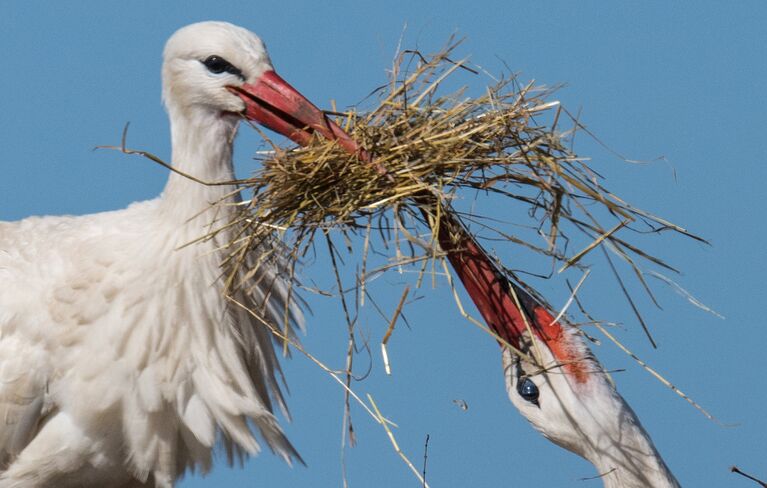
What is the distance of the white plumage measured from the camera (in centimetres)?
373

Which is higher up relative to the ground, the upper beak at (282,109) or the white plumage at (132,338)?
the upper beak at (282,109)

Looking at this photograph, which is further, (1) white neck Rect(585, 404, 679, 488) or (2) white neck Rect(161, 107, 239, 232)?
(2) white neck Rect(161, 107, 239, 232)

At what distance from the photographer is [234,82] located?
3553 millimetres

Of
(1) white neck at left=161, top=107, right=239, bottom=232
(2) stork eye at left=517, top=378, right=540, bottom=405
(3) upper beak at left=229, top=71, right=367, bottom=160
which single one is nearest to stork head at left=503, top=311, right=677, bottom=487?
(2) stork eye at left=517, top=378, right=540, bottom=405

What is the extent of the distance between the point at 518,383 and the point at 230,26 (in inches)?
37.2

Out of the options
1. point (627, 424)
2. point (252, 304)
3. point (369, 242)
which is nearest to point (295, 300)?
point (252, 304)

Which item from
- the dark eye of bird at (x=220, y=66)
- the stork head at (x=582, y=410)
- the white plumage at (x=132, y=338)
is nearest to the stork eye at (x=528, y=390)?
the stork head at (x=582, y=410)

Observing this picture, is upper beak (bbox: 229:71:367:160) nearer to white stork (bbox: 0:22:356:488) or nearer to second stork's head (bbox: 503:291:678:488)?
white stork (bbox: 0:22:356:488)

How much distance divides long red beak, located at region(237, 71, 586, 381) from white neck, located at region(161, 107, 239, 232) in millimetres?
118

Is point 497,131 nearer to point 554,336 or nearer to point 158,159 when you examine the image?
point 554,336

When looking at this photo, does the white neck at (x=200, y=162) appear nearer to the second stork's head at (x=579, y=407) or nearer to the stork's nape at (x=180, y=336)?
the stork's nape at (x=180, y=336)

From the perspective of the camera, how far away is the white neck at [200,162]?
11.9 feet

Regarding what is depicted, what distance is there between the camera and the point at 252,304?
3885mm

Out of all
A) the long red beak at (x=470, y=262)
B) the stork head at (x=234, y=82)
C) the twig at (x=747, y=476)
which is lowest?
the twig at (x=747, y=476)
